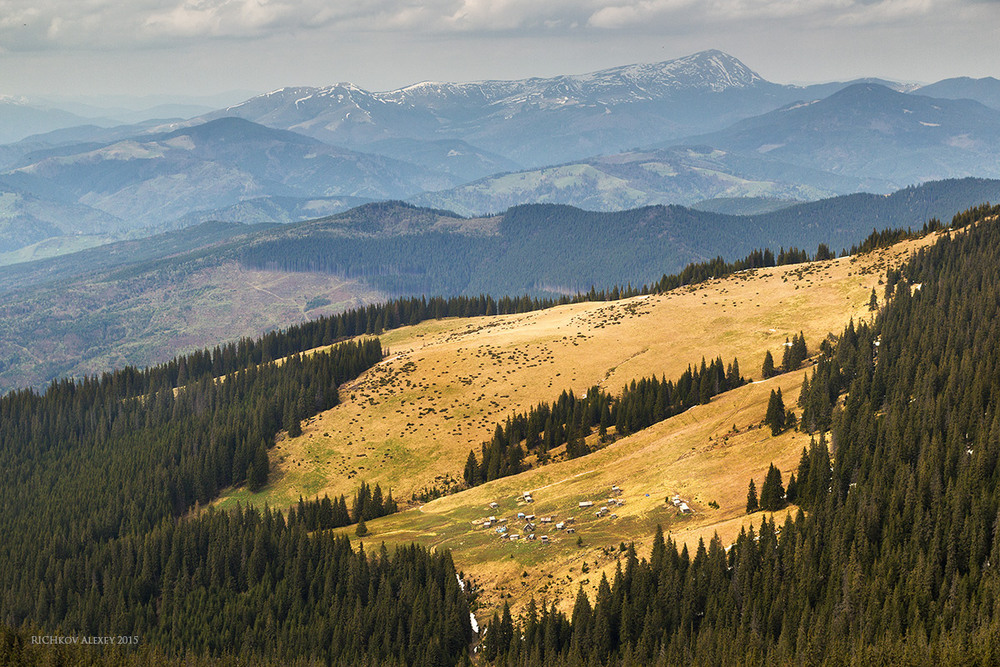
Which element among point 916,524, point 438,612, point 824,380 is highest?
point 824,380

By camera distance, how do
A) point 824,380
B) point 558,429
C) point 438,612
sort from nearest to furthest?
point 438,612 → point 824,380 → point 558,429

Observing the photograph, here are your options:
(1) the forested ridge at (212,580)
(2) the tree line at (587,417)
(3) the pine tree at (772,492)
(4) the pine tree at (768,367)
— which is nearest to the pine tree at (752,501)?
(3) the pine tree at (772,492)

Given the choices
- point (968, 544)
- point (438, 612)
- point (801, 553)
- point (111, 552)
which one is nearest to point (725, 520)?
point (801, 553)

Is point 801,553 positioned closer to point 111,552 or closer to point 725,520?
point 725,520

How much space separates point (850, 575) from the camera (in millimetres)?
99375

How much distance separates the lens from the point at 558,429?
16988cm

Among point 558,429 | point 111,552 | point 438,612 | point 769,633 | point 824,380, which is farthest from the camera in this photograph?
point 558,429

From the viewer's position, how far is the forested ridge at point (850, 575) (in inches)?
3637

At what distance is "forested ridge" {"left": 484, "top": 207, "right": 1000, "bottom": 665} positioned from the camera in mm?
92375

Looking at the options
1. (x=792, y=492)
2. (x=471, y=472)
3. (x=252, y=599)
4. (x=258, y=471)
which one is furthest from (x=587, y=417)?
(x=252, y=599)

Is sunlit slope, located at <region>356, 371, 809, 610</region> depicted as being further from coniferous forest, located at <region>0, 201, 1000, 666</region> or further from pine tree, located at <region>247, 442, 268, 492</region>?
pine tree, located at <region>247, 442, 268, 492</region>

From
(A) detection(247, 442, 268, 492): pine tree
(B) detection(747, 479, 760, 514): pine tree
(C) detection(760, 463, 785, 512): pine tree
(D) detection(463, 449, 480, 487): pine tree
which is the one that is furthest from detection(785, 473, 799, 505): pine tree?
(A) detection(247, 442, 268, 492): pine tree

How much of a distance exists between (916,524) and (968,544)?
18.8ft

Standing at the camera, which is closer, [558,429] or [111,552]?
[111,552]
